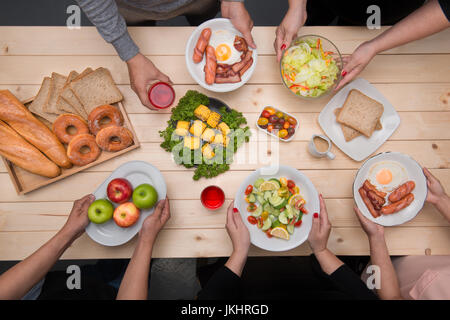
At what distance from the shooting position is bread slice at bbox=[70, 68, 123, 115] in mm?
1609

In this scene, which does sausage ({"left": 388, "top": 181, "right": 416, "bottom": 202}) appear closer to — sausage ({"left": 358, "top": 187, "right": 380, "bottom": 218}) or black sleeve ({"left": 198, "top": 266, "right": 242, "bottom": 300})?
sausage ({"left": 358, "top": 187, "right": 380, "bottom": 218})

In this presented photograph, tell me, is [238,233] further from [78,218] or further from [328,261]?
[78,218]

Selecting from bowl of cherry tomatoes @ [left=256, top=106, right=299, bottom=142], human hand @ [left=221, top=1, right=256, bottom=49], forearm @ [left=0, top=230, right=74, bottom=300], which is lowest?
forearm @ [left=0, top=230, right=74, bottom=300]

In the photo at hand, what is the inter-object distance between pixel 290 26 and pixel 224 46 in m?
0.38

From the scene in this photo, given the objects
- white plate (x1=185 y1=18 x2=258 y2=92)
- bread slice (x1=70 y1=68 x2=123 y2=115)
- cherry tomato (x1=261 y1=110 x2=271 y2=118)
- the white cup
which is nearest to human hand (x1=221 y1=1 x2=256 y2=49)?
white plate (x1=185 y1=18 x2=258 y2=92)

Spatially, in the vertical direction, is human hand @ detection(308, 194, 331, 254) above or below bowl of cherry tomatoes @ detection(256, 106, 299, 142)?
below

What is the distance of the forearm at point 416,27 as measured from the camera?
145 cm

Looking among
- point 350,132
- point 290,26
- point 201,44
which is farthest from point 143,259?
point 290,26

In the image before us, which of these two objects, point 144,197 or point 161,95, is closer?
point 144,197

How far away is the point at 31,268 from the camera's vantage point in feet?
4.61

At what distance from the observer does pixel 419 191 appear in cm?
155

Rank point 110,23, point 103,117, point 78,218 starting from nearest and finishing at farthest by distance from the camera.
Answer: point 110,23 < point 78,218 < point 103,117

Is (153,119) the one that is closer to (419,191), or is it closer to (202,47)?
(202,47)

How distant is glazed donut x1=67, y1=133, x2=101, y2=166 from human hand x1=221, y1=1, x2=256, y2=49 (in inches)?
40.2
